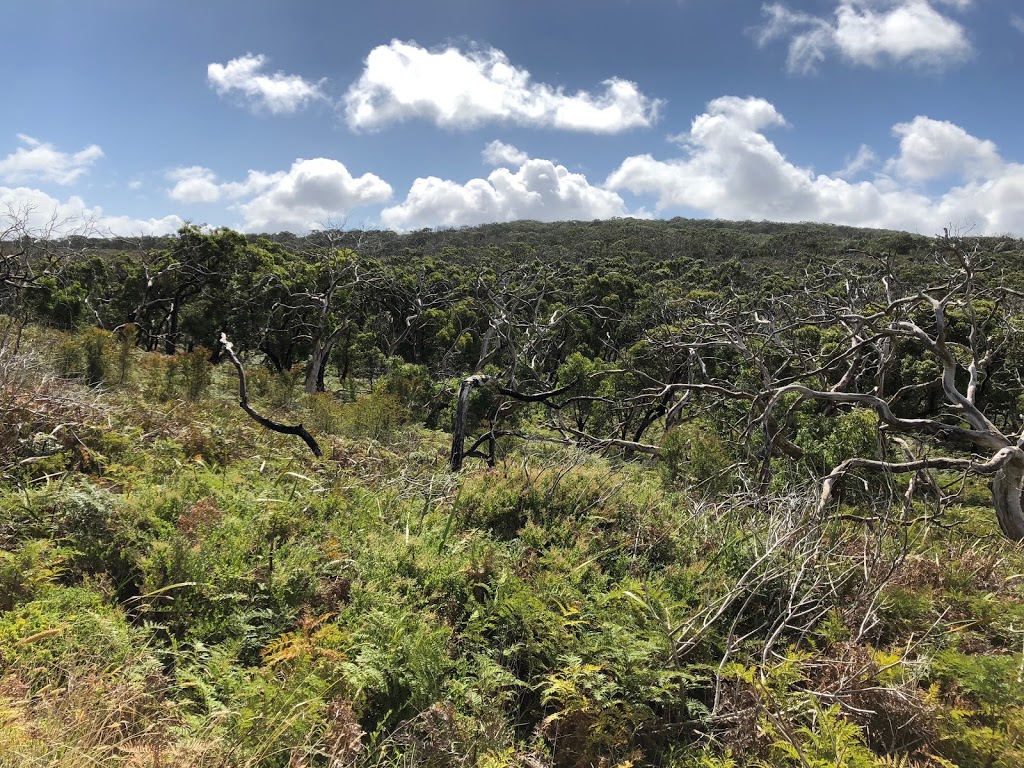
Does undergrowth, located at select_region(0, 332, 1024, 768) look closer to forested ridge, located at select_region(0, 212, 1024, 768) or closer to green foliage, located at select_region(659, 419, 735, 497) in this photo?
forested ridge, located at select_region(0, 212, 1024, 768)

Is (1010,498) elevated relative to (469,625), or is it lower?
elevated

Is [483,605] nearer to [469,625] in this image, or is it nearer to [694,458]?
[469,625]

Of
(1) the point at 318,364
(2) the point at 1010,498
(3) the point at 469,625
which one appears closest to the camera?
(3) the point at 469,625

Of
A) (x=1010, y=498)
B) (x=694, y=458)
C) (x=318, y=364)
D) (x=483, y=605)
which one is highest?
(x=1010, y=498)

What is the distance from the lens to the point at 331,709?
2482 mm

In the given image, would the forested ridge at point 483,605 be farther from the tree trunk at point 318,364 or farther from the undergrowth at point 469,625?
the tree trunk at point 318,364

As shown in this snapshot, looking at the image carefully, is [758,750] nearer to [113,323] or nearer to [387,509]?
[387,509]

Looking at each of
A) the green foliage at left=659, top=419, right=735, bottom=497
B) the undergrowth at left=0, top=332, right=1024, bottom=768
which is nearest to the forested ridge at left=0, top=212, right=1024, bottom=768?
the undergrowth at left=0, top=332, right=1024, bottom=768

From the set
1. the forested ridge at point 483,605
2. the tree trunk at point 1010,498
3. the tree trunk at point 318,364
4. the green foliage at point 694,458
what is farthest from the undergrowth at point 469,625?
the tree trunk at point 318,364

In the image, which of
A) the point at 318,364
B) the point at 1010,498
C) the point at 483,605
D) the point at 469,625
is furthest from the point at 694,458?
the point at 318,364

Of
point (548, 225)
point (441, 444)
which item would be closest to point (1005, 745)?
point (441, 444)

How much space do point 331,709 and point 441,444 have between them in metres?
9.04

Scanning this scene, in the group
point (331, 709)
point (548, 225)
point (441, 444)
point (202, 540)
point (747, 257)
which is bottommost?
point (441, 444)

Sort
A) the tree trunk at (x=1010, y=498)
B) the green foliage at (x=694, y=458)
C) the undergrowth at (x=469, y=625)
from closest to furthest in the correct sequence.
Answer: the undergrowth at (x=469, y=625)
the tree trunk at (x=1010, y=498)
the green foliage at (x=694, y=458)
